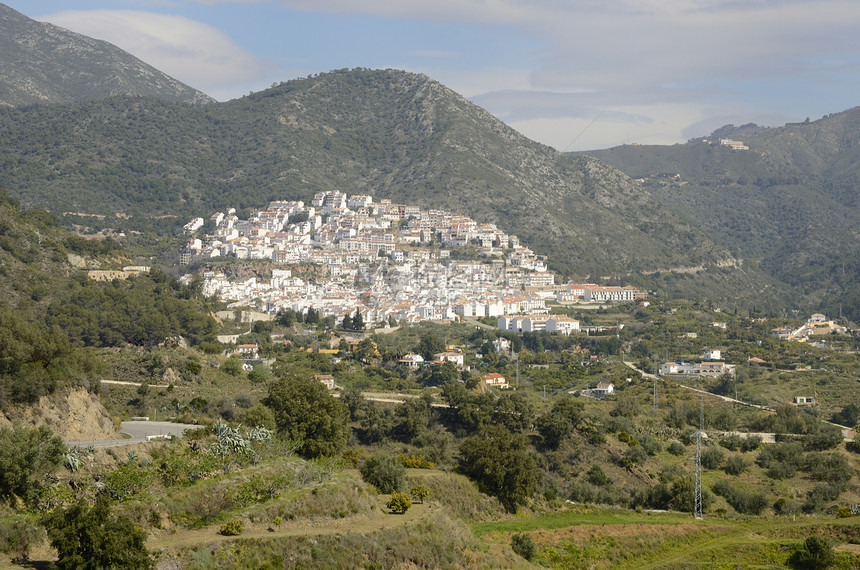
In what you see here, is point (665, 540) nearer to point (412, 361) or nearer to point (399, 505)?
point (399, 505)

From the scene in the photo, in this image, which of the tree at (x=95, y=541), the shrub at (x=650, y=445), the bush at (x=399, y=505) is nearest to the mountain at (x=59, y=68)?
the shrub at (x=650, y=445)

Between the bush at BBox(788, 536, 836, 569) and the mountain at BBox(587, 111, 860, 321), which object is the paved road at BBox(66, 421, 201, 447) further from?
the mountain at BBox(587, 111, 860, 321)

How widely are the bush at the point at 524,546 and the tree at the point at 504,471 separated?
423 cm

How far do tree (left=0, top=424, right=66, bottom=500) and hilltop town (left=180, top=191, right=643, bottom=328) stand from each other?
58783 millimetres

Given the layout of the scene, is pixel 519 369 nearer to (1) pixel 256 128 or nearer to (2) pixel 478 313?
(2) pixel 478 313

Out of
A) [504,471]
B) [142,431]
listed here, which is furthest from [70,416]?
[504,471]

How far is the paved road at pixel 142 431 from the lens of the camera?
1973cm

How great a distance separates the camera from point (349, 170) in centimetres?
13625

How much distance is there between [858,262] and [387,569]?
398 ft

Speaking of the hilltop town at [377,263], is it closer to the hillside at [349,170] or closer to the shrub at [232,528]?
the hillside at [349,170]

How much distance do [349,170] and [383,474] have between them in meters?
116

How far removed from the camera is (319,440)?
24.2m

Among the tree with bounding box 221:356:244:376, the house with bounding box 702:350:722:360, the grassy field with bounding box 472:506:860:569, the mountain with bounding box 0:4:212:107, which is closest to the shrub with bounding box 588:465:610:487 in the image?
the grassy field with bounding box 472:506:860:569

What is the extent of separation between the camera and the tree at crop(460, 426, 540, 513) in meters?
26.5
